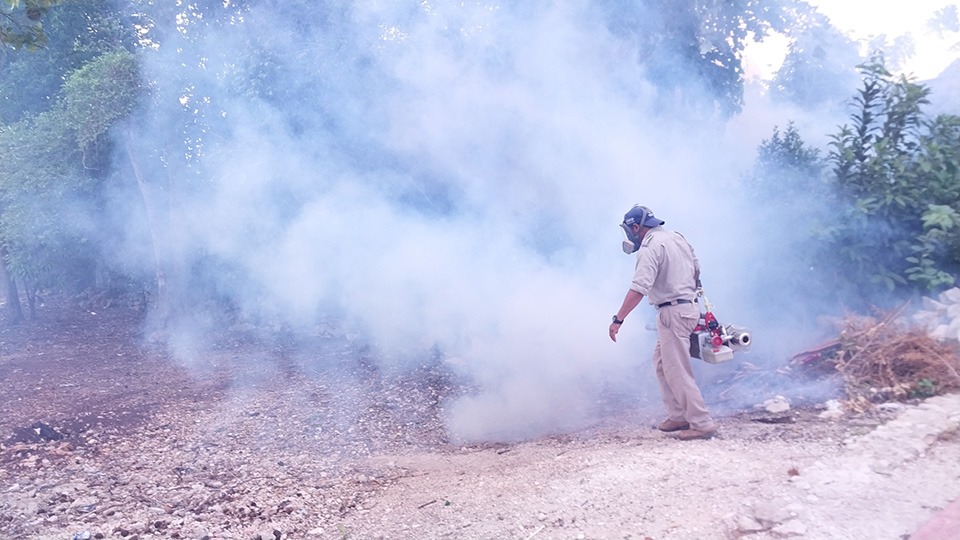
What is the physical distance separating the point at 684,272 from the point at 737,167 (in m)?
3.47

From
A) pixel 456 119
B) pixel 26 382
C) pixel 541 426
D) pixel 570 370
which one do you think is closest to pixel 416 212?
pixel 456 119

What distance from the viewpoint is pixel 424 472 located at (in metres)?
4.38

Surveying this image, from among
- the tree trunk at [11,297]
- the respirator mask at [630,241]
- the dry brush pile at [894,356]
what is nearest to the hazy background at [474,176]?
the dry brush pile at [894,356]

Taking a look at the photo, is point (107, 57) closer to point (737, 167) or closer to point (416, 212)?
point (416, 212)

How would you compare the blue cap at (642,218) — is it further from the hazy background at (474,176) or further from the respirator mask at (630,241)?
the hazy background at (474,176)

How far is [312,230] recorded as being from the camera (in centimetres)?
803

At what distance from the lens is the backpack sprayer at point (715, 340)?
4.40 m

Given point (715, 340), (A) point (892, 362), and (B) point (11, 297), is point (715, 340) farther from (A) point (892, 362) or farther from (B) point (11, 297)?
(B) point (11, 297)

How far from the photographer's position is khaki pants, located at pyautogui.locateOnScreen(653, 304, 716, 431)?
170 inches

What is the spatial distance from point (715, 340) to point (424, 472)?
198cm

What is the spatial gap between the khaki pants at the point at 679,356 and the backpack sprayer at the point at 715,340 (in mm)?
82

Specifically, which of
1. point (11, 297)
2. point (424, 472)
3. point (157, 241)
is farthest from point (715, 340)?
point (11, 297)

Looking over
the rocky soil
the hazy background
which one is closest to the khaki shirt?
the rocky soil

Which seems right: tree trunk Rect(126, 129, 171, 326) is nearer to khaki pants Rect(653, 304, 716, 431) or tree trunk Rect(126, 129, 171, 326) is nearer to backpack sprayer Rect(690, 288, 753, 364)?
khaki pants Rect(653, 304, 716, 431)
